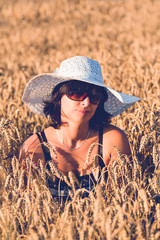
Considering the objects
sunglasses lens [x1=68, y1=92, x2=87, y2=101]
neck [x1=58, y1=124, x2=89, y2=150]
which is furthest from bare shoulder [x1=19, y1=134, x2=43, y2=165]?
sunglasses lens [x1=68, y1=92, x2=87, y2=101]

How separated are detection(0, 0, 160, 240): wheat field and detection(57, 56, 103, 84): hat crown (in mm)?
452

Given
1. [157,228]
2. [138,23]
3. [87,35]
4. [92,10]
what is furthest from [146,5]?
[157,228]

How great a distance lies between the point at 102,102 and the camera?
7.14 feet

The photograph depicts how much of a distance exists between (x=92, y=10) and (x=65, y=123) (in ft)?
34.7

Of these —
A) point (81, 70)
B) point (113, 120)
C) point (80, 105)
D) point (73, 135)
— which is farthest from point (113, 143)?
point (113, 120)

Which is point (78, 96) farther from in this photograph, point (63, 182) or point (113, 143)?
point (63, 182)

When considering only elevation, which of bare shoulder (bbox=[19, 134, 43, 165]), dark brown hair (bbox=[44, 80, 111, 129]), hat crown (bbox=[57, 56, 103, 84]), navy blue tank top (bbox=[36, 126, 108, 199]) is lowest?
navy blue tank top (bbox=[36, 126, 108, 199])

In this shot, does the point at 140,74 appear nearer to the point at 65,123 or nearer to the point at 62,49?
the point at 65,123

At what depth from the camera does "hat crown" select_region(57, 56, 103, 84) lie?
1900mm

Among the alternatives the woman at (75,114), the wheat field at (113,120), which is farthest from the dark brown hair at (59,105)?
the wheat field at (113,120)

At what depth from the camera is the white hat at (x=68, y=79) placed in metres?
1.92

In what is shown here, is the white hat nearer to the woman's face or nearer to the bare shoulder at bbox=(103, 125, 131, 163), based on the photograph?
the woman's face

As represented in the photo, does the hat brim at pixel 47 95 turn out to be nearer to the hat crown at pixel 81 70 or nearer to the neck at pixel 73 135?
the hat crown at pixel 81 70

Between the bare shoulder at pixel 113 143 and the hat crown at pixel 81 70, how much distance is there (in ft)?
1.18
